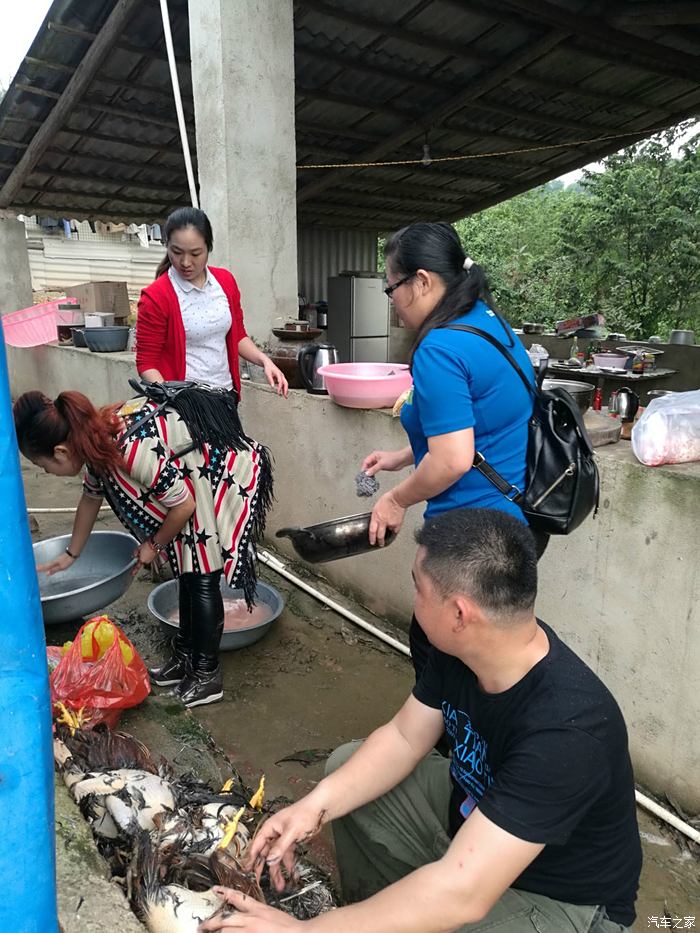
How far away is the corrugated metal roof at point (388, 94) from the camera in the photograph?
5359 mm

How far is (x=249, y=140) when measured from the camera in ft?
13.7

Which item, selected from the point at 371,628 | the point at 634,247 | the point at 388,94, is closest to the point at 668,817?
the point at 371,628

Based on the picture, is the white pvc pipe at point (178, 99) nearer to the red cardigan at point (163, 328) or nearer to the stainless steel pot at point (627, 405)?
the red cardigan at point (163, 328)

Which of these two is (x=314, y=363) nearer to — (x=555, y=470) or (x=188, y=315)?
(x=188, y=315)

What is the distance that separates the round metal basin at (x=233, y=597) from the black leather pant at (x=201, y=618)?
185 millimetres

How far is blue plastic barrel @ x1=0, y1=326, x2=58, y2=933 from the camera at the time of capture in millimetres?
784

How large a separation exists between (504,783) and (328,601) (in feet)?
8.28

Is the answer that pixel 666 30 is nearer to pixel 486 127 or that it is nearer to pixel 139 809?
pixel 486 127

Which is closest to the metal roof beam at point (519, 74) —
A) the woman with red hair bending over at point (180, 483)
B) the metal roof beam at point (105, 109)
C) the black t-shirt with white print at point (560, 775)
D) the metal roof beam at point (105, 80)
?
the metal roof beam at point (105, 80)

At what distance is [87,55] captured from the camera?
18.5ft

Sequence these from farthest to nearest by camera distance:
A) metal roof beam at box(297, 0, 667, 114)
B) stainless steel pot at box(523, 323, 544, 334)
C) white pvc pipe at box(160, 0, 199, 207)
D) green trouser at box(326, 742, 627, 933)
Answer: stainless steel pot at box(523, 323, 544, 334) < metal roof beam at box(297, 0, 667, 114) < white pvc pipe at box(160, 0, 199, 207) < green trouser at box(326, 742, 627, 933)

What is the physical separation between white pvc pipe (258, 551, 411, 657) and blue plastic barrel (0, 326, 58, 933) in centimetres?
242

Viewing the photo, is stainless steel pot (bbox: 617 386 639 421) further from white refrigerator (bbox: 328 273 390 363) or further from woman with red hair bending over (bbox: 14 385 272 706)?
white refrigerator (bbox: 328 273 390 363)

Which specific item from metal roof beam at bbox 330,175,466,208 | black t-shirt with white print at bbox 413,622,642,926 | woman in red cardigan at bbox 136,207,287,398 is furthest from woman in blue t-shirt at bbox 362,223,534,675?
metal roof beam at bbox 330,175,466,208
